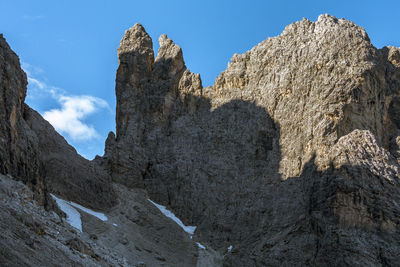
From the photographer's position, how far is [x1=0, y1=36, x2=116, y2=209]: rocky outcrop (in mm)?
35719

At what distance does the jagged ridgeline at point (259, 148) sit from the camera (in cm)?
4066

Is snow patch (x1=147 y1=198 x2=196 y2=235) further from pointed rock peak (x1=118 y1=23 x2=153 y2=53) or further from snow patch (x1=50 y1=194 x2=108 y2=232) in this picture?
pointed rock peak (x1=118 y1=23 x2=153 y2=53)

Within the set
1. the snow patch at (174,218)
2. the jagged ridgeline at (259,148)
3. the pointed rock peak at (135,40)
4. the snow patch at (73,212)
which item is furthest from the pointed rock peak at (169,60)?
the snow patch at (73,212)

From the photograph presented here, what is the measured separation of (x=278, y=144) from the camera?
178 feet

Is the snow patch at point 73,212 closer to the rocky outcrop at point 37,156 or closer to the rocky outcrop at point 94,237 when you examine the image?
the rocky outcrop at point 94,237

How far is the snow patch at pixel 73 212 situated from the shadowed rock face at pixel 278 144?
10.8m

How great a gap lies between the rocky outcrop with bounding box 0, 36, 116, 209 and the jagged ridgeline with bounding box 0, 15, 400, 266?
129 mm

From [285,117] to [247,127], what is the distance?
198 inches

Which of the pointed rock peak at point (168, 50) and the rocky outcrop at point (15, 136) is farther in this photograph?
the pointed rock peak at point (168, 50)

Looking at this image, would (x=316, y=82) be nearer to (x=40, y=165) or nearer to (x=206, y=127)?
(x=206, y=127)

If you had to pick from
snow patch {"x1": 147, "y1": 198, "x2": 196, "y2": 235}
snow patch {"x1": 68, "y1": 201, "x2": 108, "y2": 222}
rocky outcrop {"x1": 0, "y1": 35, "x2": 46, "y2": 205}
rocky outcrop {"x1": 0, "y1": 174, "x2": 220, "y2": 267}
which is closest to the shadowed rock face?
snow patch {"x1": 147, "y1": 198, "x2": 196, "y2": 235}

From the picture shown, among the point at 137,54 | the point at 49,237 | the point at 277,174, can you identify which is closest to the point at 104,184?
the point at 277,174

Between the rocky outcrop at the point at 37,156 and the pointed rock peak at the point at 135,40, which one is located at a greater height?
the pointed rock peak at the point at 135,40

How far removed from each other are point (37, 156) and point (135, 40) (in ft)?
118
